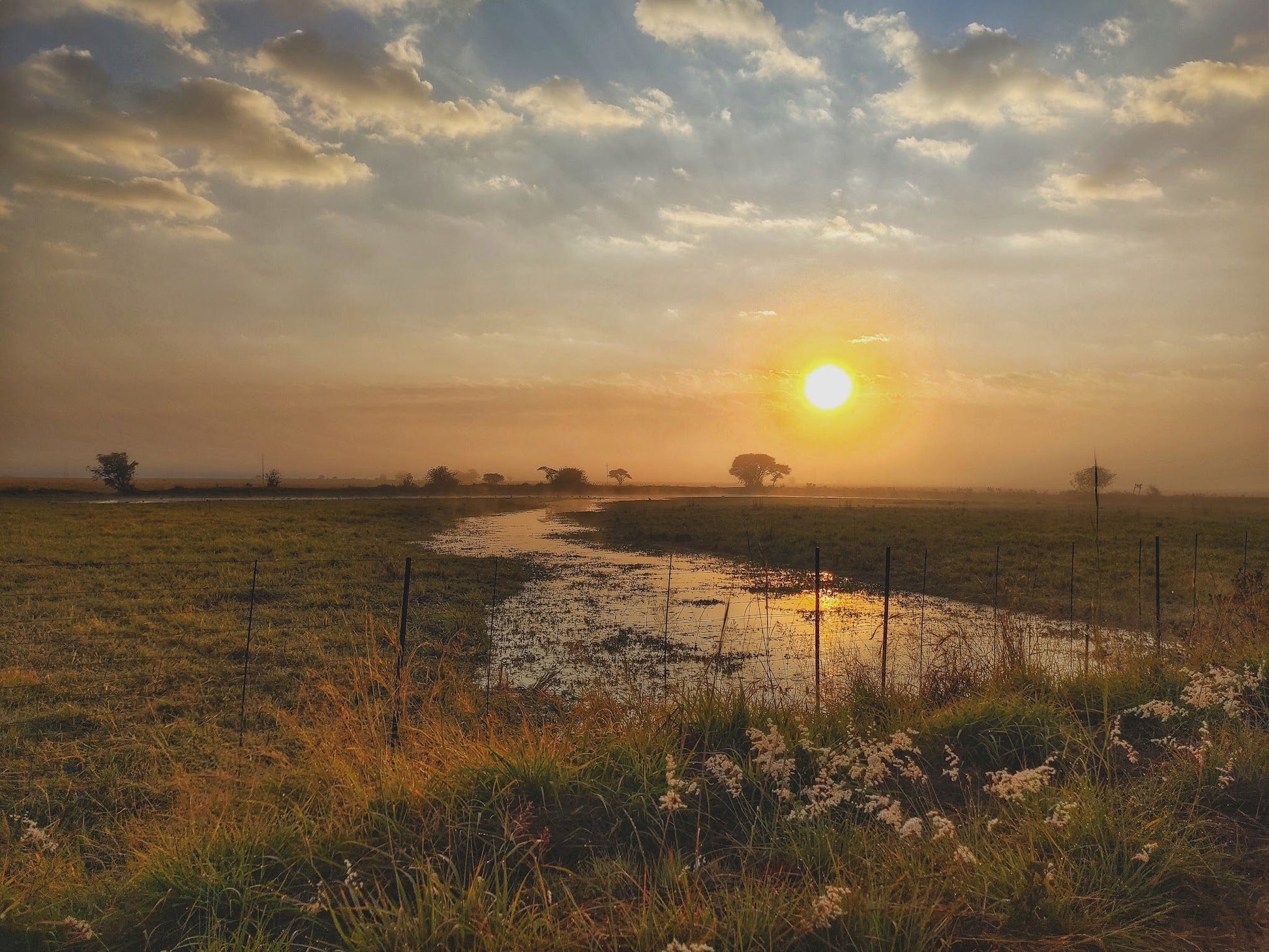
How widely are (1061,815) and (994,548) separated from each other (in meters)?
25.4

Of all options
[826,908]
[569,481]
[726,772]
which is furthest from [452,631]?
[569,481]

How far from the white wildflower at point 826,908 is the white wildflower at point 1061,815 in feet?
4.96

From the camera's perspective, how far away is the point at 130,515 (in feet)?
128

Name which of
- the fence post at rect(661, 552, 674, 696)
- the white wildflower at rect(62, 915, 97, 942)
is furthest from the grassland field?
the fence post at rect(661, 552, 674, 696)

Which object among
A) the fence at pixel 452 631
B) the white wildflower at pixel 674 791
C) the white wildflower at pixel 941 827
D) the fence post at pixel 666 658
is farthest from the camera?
the fence at pixel 452 631

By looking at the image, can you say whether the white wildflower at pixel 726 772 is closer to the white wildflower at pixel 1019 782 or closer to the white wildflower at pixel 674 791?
the white wildflower at pixel 674 791

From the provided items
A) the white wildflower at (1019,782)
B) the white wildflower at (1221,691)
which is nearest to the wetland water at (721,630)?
the white wildflower at (1221,691)

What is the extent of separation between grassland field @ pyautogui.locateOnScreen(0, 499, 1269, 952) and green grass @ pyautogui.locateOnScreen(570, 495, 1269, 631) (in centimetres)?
261

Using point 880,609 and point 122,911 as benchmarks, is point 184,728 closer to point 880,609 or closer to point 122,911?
point 122,911

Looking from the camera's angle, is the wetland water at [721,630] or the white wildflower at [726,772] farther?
the wetland water at [721,630]

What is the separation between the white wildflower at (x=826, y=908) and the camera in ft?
9.93

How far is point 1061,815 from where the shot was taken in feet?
13.5

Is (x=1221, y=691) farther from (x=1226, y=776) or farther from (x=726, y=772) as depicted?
(x=726, y=772)

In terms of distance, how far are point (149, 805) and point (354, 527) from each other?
1200 inches
